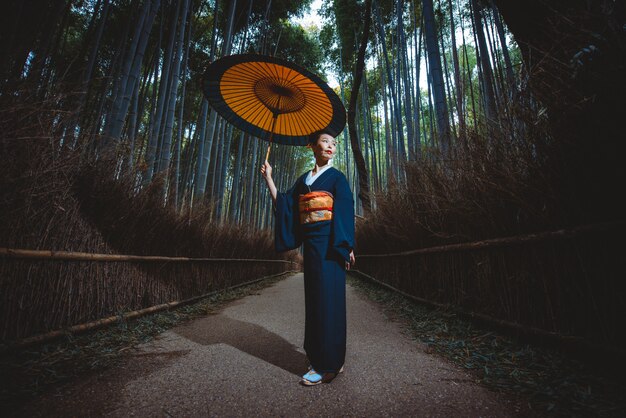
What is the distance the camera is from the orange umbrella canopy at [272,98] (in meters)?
1.98

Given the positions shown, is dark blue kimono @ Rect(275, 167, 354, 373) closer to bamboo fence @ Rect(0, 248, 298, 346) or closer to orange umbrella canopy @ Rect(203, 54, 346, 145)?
orange umbrella canopy @ Rect(203, 54, 346, 145)

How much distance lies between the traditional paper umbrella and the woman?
389 millimetres

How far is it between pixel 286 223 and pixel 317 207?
0.33 metres

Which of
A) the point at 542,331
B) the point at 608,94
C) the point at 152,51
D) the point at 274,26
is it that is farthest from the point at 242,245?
the point at 274,26

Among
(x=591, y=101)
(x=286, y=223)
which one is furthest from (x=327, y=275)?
(x=591, y=101)

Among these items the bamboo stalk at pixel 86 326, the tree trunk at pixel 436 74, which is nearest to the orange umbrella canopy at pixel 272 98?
the bamboo stalk at pixel 86 326

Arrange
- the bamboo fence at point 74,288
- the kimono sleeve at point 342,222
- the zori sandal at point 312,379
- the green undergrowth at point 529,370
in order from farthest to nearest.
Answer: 1. the kimono sleeve at point 342,222
2. the bamboo fence at point 74,288
3. the zori sandal at point 312,379
4. the green undergrowth at point 529,370

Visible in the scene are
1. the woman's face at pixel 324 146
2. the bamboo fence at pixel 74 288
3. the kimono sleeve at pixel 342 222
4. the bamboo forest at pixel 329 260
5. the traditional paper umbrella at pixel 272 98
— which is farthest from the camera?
the traditional paper umbrella at pixel 272 98

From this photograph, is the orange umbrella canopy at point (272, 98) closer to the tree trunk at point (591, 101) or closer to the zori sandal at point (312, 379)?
the tree trunk at point (591, 101)

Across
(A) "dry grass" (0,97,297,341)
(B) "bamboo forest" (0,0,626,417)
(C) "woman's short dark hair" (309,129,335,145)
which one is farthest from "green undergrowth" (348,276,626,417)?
(A) "dry grass" (0,97,297,341)

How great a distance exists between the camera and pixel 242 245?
5816 mm

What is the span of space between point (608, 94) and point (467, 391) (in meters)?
1.46

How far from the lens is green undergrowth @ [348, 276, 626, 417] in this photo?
3.53ft

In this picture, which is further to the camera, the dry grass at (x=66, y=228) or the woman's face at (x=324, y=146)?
the woman's face at (x=324, y=146)
